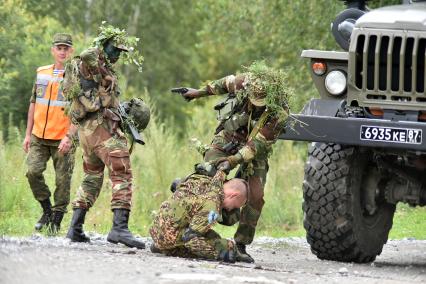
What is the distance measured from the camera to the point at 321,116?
951 cm

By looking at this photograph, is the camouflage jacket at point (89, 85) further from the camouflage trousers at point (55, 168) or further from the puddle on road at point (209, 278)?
the puddle on road at point (209, 278)

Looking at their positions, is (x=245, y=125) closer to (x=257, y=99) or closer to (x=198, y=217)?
(x=257, y=99)

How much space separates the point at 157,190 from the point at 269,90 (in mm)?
6113

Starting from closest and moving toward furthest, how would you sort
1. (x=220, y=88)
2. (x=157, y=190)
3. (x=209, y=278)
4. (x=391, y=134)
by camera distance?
(x=209, y=278), (x=391, y=134), (x=220, y=88), (x=157, y=190)

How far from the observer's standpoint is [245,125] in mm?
9578

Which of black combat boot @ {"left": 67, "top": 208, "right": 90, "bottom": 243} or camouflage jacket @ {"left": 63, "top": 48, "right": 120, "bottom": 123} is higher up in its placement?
camouflage jacket @ {"left": 63, "top": 48, "right": 120, "bottom": 123}

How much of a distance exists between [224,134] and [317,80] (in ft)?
3.11

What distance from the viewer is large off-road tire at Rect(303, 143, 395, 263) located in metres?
9.95

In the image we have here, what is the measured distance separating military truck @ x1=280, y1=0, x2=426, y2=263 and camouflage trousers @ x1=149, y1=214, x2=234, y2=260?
1.03 m

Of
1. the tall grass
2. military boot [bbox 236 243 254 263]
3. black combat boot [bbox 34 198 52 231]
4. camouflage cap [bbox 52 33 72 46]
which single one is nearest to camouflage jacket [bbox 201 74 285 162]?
military boot [bbox 236 243 254 263]

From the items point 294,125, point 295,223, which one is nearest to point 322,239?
point 294,125

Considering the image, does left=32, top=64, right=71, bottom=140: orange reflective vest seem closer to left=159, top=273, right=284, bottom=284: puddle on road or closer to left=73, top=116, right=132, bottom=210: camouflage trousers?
left=73, top=116, right=132, bottom=210: camouflage trousers

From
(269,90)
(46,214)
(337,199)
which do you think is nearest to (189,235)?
(269,90)

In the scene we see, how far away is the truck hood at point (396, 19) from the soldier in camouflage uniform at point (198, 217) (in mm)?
Result: 1602
